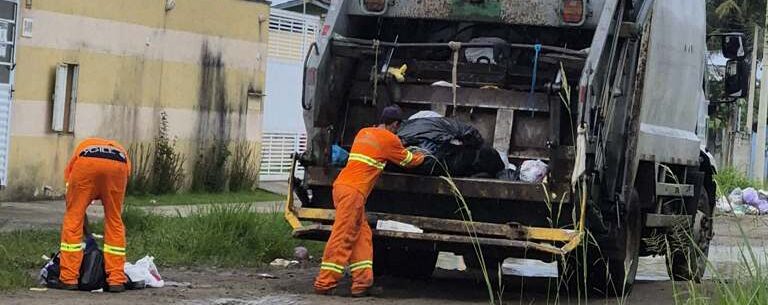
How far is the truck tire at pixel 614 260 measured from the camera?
29.5 ft

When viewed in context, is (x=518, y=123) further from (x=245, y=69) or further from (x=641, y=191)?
(x=245, y=69)

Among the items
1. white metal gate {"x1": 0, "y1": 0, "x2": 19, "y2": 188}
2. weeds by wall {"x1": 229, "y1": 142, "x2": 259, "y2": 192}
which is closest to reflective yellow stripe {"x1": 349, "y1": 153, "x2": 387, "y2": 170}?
white metal gate {"x1": 0, "y1": 0, "x2": 19, "y2": 188}

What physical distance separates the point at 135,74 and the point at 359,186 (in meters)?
10.0

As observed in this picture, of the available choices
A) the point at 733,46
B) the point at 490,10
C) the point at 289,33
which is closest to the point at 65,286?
the point at 490,10

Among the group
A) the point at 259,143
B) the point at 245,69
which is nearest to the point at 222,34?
the point at 245,69

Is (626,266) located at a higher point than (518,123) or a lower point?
lower

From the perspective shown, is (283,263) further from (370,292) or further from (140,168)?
(140,168)

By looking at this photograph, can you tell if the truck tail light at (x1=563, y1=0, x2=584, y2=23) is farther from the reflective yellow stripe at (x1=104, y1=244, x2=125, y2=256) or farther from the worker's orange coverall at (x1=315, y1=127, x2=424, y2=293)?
the reflective yellow stripe at (x1=104, y1=244, x2=125, y2=256)

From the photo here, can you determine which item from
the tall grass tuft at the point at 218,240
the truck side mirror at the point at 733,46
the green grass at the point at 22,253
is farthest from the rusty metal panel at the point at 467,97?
the truck side mirror at the point at 733,46

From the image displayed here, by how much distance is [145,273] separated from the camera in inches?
347

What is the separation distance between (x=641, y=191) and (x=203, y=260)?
3.73 m

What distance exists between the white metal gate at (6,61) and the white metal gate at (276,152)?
21.2 feet

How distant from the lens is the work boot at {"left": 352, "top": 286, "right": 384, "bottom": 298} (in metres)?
8.63

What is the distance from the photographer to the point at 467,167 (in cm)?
855
